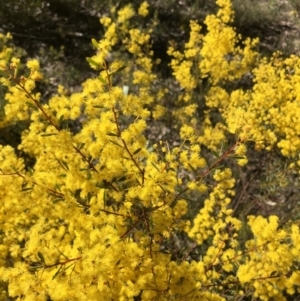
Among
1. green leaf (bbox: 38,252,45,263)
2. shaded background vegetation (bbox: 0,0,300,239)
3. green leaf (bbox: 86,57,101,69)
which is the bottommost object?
shaded background vegetation (bbox: 0,0,300,239)

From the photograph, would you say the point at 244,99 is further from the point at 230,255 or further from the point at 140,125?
the point at 140,125

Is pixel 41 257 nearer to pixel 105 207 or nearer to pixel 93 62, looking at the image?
pixel 105 207

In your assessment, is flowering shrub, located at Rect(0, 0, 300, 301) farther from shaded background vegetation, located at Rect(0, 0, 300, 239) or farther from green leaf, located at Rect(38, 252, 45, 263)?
shaded background vegetation, located at Rect(0, 0, 300, 239)

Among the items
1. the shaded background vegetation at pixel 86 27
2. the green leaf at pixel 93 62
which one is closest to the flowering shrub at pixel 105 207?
the green leaf at pixel 93 62

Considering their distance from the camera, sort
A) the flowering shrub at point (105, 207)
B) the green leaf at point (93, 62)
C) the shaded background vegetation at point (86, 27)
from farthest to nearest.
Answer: the shaded background vegetation at point (86, 27)
the flowering shrub at point (105, 207)
the green leaf at point (93, 62)

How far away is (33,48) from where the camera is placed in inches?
306

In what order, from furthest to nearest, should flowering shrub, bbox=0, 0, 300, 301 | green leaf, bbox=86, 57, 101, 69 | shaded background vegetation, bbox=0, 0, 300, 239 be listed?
shaded background vegetation, bbox=0, 0, 300, 239 < flowering shrub, bbox=0, 0, 300, 301 < green leaf, bbox=86, 57, 101, 69

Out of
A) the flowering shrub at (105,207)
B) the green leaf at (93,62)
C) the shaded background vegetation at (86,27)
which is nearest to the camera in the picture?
the green leaf at (93,62)

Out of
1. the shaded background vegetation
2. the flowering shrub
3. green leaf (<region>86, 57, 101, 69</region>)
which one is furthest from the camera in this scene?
the shaded background vegetation

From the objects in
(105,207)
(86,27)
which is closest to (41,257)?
(105,207)

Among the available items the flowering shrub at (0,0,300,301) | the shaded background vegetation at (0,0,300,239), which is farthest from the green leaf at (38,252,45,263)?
the shaded background vegetation at (0,0,300,239)

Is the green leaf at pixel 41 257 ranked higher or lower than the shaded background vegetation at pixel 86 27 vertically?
higher

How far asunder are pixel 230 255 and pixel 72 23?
5.86 metres

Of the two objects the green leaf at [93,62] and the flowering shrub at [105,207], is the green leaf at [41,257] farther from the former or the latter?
the green leaf at [93,62]
